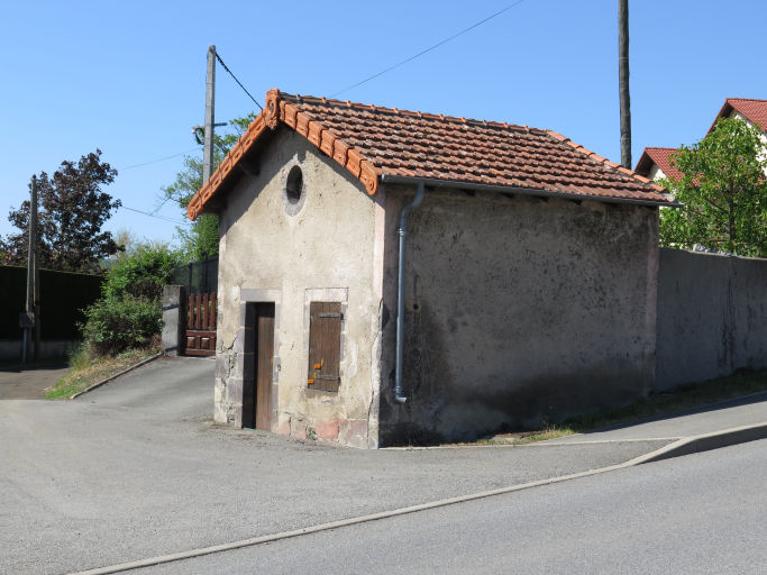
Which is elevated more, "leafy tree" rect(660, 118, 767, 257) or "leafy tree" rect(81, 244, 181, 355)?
"leafy tree" rect(660, 118, 767, 257)

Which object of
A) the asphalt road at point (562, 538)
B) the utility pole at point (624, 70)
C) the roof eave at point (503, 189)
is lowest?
the asphalt road at point (562, 538)

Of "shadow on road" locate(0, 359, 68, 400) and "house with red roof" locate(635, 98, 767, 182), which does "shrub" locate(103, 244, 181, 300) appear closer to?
"shadow on road" locate(0, 359, 68, 400)

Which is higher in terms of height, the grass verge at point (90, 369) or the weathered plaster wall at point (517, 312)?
the weathered plaster wall at point (517, 312)

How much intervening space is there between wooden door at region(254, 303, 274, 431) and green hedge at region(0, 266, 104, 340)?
64.2ft

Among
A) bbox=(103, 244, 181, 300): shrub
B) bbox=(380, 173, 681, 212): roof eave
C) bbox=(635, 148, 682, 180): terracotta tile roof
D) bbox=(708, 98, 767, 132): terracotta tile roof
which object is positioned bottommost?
bbox=(103, 244, 181, 300): shrub

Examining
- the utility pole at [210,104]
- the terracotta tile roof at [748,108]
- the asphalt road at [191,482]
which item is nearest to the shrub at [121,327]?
the utility pole at [210,104]

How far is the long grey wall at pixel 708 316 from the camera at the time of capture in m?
14.2

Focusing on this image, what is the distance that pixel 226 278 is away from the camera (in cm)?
1527

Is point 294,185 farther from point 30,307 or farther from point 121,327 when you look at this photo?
point 30,307

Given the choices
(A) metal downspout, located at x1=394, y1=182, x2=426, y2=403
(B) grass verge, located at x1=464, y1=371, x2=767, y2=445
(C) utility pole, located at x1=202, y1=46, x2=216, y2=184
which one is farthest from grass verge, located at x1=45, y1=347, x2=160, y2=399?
(B) grass verge, located at x1=464, y1=371, x2=767, y2=445

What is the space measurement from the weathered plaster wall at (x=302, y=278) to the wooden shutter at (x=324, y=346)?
4.8 inches

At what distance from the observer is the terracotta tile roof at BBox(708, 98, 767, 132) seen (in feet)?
124

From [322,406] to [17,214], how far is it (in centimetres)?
3863

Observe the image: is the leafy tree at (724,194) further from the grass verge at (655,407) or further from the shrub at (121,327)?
the shrub at (121,327)
